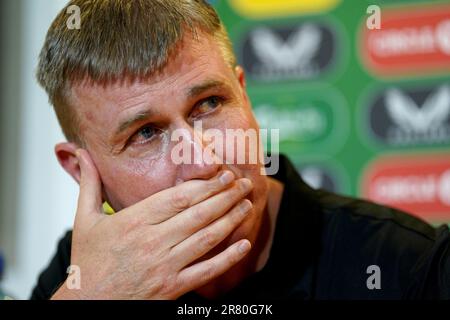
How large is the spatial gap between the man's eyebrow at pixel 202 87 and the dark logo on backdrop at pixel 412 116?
1175mm

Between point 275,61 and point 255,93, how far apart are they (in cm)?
13

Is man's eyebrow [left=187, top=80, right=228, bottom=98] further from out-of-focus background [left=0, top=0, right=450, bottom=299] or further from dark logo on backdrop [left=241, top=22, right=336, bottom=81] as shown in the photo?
dark logo on backdrop [left=241, top=22, right=336, bottom=81]

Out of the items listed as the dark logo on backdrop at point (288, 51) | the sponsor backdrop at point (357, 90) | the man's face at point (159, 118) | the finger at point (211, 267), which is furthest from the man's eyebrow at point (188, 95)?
the dark logo on backdrop at point (288, 51)

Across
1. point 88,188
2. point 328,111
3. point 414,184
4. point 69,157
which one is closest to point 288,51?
point 328,111

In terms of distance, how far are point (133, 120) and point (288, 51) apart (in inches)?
51.7

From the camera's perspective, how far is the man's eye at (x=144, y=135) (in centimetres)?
125

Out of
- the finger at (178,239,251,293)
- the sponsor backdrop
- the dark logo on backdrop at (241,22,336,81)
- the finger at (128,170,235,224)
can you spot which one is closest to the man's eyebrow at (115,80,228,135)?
the finger at (128,170,235,224)

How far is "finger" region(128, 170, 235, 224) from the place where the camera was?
114cm

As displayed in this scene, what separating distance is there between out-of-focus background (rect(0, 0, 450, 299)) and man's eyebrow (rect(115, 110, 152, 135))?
1210 mm

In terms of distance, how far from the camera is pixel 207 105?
1256 mm

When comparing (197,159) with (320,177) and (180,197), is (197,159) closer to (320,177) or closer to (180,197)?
(180,197)

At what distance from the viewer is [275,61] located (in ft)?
8.07

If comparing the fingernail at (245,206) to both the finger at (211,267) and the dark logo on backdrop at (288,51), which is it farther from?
the dark logo on backdrop at (288,51)

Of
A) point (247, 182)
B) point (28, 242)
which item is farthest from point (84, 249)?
point (28, 242)
